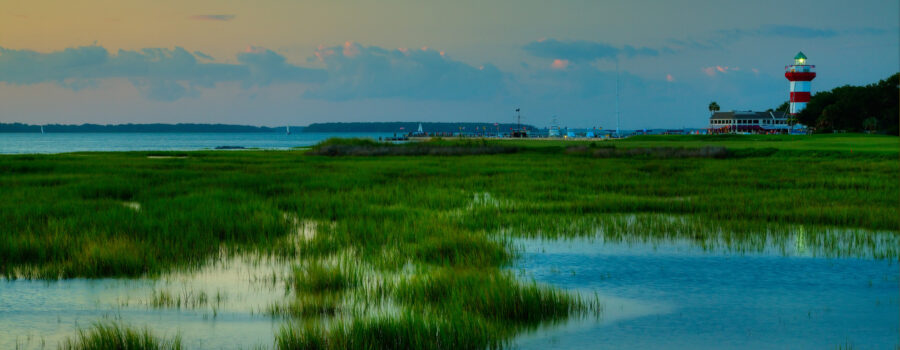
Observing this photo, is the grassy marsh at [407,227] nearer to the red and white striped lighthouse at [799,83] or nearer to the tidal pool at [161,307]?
the tidal pool at [161,307]

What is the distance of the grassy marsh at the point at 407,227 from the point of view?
8.10m

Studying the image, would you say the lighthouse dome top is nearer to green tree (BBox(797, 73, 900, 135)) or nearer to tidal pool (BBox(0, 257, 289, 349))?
green tree (BBox(797, 73, 900, 135))

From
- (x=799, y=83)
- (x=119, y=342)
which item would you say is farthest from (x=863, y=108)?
(x=119, y=342)

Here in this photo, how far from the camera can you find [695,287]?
9.63m

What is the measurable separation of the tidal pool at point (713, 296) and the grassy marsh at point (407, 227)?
0.62m

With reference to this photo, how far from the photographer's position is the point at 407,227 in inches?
562

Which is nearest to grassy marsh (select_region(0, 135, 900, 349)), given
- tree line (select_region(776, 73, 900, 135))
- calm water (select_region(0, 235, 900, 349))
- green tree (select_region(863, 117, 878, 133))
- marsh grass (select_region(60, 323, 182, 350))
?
calm water (select_region(0, 235, 900, 349))

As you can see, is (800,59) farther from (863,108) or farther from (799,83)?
(863,108)

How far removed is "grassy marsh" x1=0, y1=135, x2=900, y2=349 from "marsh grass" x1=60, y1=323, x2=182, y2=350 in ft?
4.12

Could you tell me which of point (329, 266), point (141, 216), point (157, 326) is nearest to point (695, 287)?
point (329, 266)

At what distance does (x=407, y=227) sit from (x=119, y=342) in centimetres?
812

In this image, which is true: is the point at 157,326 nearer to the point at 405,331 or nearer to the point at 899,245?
the point at 405,331

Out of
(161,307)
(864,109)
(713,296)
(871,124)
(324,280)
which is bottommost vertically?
(713,296)

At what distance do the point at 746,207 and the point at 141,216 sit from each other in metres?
15.0
